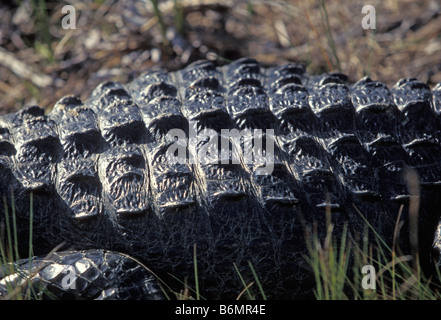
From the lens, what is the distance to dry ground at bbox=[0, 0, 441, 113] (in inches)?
138

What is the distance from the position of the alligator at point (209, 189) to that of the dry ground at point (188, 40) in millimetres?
1419

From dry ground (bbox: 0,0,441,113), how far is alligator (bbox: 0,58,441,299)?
1419 millimetres

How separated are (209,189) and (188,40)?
204 centimetres

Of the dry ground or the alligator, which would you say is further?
the dry ground

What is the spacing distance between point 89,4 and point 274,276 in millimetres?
2845

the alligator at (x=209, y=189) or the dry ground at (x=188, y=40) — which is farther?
the dry ground at (x=188, y=40)

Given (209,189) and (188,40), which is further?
(188,40)

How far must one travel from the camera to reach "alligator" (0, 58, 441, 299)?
179 cm

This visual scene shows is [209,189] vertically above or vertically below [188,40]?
below

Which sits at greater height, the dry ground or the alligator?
the dry ground

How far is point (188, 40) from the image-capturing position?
11.9 feet

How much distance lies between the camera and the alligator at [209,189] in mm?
1794

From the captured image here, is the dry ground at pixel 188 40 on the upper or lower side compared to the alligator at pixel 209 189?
upper

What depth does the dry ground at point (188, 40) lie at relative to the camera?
11.5 ft
